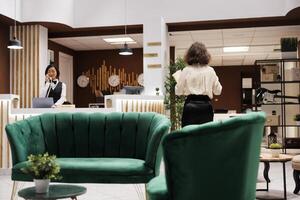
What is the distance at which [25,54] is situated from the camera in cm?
977

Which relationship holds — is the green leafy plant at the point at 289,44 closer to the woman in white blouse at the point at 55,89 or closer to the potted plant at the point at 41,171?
the woman in white blouse at the point at 55,89

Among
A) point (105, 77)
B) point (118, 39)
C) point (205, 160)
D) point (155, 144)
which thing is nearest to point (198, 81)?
point (155, 144)

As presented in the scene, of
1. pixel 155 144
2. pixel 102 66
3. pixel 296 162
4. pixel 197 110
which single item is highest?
pixel 102 66

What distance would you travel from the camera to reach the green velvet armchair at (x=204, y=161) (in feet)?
7.25

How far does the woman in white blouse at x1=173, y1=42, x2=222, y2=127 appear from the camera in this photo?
14.4 ft

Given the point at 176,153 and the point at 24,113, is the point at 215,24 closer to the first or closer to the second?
the point at 24,113

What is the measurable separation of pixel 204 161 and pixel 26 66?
8293 millimetres

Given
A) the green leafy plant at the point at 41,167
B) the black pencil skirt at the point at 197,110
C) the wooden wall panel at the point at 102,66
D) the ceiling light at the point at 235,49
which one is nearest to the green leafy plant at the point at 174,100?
the wooden wall panel at the point at 102,66

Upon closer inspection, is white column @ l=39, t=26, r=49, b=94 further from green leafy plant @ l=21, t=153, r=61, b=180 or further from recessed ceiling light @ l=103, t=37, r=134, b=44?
green leafy plant @ l=21, t=153, r=61, b=180

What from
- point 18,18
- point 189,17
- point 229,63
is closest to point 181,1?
point 189,17

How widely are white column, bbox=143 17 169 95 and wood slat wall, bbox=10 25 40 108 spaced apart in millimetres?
2608

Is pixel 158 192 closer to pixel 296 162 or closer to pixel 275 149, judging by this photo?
pixel 275 149

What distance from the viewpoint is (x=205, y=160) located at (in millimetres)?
2217

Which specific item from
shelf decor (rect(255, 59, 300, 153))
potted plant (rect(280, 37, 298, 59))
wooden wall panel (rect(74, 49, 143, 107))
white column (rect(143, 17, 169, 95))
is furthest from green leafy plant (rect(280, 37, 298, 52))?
wooden wall panel (rect(74, 49, 143, 107))
